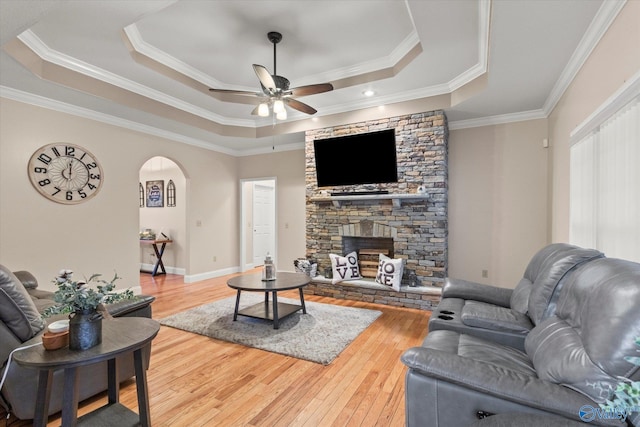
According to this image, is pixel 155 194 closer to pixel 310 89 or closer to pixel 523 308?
pixel 310 89

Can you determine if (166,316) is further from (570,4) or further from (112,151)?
(570,4)

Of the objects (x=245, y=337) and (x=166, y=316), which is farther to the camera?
(x=166, y=316)

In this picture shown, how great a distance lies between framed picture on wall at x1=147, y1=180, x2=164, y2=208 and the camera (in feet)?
22.7

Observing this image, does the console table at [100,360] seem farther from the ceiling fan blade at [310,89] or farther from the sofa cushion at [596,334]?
the ceiling fan blade at [310,89]

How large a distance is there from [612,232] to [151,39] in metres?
4.38

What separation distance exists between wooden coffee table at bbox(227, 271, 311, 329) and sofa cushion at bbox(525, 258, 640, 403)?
7.52 feet

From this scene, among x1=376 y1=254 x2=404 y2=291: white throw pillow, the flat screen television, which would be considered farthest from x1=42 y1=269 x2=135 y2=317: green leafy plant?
the flat screen television

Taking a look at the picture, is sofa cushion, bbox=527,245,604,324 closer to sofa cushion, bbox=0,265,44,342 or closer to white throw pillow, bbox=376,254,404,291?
white throw pillow, bbox=376,254,404,291

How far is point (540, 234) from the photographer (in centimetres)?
407

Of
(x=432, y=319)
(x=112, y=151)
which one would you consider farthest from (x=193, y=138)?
(x=432, y=319)

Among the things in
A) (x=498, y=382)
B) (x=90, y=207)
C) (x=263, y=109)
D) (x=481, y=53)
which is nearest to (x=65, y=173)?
(x=90, y=207)

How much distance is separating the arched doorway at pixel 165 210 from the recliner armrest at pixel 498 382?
6.10m

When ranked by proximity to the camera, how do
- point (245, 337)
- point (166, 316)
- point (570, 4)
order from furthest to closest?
point (166, 316) < point (245, 337) < point (570, 4)

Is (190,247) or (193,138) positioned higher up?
(193,138)
